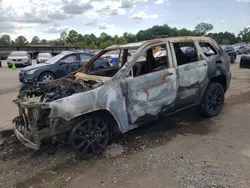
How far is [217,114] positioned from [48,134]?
12.6ft

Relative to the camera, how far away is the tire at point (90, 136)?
371cm

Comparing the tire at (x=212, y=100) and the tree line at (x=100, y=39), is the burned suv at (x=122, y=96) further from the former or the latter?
the tree line at (x=100, y=39)

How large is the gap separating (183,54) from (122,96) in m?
1.92

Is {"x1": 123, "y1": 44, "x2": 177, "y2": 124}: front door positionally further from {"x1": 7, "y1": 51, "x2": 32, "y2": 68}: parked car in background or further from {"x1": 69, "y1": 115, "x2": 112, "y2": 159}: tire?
{"x1": 7, "y1": 51, "x2": 32, "y2": 68}: parked car in background

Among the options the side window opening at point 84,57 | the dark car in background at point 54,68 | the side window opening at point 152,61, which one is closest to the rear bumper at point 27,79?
the dark car in background at point 54,68

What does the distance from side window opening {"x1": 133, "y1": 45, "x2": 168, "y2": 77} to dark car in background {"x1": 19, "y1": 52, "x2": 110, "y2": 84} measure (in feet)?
16.3

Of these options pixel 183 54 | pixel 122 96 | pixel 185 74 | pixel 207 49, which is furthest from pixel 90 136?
pixel 207 49

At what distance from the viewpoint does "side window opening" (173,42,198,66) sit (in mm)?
4801

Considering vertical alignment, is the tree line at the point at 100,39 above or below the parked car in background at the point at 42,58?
above

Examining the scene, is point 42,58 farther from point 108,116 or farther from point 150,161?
point 150,161

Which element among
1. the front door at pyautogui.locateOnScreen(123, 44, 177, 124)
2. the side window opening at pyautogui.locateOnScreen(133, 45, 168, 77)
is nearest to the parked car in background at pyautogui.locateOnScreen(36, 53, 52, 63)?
the side window opening at pyautogui.locateOnScreen(133, 45, 168, 77)

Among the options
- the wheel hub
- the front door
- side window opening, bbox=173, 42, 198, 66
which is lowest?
the wheel hub

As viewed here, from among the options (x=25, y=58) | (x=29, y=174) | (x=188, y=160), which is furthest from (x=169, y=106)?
(x=25, y=58)

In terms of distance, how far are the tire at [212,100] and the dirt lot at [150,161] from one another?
353mm
